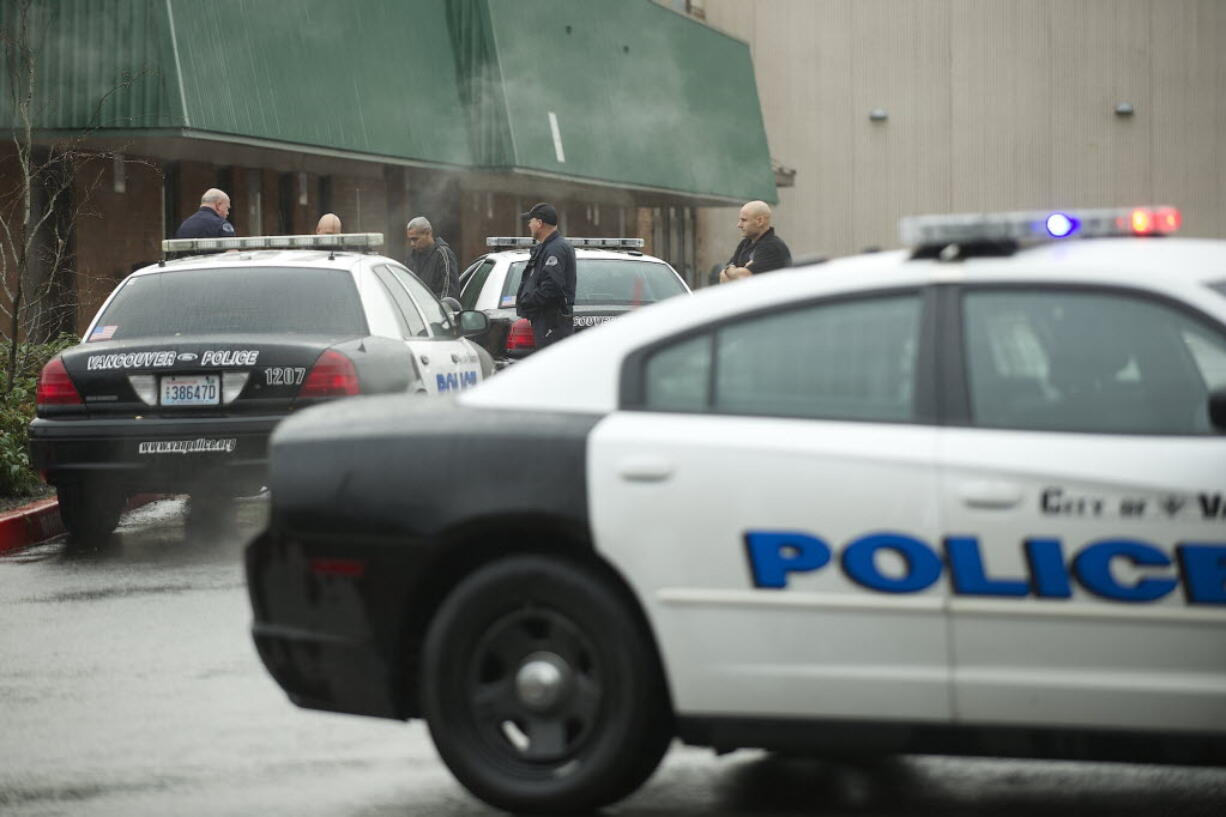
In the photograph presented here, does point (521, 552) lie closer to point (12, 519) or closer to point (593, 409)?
point (593, 409)

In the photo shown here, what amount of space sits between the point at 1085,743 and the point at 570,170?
25.6m

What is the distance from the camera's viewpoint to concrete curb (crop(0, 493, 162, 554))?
11.7 metres

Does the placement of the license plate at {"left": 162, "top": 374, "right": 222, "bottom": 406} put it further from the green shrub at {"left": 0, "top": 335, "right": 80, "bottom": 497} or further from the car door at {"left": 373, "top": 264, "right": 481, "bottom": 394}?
the green shrub at {"left": 0, "top": 335, "right": 80, "bottom": 497}

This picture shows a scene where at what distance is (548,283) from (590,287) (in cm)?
A: 226

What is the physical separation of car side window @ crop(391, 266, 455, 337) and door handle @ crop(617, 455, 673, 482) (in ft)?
24.4

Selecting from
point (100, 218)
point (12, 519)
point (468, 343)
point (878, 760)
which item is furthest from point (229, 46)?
point (878, 760)

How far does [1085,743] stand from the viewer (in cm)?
506

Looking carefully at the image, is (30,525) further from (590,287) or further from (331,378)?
(590,287)

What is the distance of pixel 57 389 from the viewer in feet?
35.9

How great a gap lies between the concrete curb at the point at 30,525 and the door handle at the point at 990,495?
7.77 metres

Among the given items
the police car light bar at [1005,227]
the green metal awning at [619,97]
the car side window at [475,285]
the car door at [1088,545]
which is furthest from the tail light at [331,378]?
the green metal awning at [619,97]

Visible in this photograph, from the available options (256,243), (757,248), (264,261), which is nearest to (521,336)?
(757,248)

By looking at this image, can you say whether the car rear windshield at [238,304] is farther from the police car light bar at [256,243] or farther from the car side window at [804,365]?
the car side window at [804,365]

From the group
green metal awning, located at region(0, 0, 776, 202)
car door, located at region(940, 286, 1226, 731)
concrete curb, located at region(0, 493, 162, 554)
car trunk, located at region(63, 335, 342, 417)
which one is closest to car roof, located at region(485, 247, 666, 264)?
green metal awning, located at region(0, 0, 776, 202)
